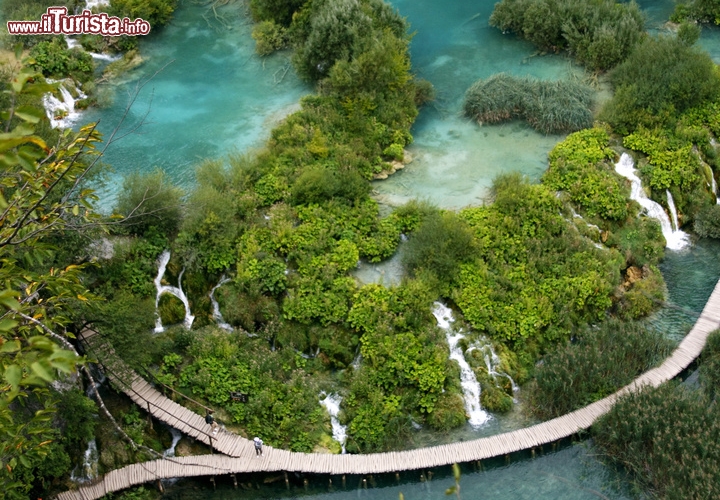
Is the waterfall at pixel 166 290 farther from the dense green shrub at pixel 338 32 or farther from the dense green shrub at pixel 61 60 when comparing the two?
the dense green shrub at pixel 61 60

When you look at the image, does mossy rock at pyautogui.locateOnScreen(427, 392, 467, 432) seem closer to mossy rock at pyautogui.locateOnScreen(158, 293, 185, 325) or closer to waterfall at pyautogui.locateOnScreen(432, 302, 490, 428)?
waterfall at pyautogui.locateOnScreen(432, 302, 490, 428)

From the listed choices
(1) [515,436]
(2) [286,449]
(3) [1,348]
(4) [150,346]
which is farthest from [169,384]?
(3) [1,348]

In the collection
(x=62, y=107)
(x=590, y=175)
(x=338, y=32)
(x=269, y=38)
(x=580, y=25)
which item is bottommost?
(x=590, y=175)

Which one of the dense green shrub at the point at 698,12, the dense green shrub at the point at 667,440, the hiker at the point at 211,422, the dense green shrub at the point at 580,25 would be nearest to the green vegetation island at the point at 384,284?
the dense green shrub at the point at 667,440

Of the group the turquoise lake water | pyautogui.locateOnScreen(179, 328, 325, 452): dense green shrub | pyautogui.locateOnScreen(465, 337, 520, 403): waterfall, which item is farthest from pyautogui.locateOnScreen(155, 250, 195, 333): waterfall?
pyautogui.locateOnScreen(465, 337, 520, 403): waterfall

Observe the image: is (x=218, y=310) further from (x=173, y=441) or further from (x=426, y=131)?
(x=426, y=131)

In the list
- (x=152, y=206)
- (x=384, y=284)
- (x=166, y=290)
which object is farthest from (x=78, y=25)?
(x=384, y=284)

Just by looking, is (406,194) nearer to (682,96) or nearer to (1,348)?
(682,96)
